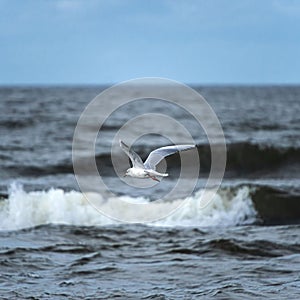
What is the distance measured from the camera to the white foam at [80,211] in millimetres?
18016

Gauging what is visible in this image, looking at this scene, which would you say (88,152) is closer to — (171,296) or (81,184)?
(81,184)

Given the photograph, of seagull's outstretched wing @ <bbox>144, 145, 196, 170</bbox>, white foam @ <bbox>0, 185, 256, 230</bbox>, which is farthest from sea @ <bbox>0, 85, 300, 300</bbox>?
seagull's outstretched wing @ <bbox>144, 145, 196, 170</bbox>

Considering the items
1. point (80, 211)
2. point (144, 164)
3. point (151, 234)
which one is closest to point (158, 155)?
point (144, 164)

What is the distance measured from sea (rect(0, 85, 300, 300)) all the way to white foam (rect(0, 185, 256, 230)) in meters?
0.03

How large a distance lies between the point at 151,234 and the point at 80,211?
293cm

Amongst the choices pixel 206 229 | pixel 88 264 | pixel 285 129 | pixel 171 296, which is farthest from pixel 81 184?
A: pixel 285 129

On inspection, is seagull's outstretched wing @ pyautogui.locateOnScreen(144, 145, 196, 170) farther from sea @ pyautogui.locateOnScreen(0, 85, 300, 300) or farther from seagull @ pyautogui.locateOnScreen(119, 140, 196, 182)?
sea @ pyautogui.locateOnScreen(0, 85, 300, 300)

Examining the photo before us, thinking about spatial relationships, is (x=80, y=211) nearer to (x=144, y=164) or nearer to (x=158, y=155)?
(x=158, y=155)

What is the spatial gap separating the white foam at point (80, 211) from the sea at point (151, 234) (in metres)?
0.03

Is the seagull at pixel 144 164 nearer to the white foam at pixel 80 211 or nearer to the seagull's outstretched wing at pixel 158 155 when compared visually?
the seagull's outstretched wing at pixel 158 155

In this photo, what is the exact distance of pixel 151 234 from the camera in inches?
643

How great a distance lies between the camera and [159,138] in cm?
3644

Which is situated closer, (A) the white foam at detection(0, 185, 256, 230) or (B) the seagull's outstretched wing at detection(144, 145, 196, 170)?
(B) the seagull's outstretched wing at detection(144, 145, 196, 170)

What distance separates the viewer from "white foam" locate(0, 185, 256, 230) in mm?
18016
